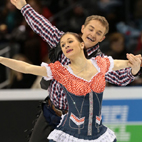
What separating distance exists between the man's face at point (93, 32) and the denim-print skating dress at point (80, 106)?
0.84ft

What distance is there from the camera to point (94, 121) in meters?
2.28

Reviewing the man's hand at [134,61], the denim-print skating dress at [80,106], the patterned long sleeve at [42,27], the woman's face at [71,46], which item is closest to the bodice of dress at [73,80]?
the denim-print skating dress at [80,106]

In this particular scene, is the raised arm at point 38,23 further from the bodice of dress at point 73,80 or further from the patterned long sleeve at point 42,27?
the bodice of dress at point 73,80

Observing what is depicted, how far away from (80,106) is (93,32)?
19.9 inches

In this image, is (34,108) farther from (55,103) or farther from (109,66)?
(109,66)

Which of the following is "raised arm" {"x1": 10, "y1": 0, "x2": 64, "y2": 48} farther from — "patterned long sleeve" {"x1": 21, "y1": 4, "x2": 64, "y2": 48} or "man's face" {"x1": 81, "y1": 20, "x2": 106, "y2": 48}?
"man's face" {"x1": 81, "y1": 20, "x2": 106, "y2": 48}

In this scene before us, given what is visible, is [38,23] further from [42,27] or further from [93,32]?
[93,32]

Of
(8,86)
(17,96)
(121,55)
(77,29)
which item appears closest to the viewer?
(17,96)

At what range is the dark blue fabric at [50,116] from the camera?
2592 millimetres

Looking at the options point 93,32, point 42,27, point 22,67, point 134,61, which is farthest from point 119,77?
point 22,67

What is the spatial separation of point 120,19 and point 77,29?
0.67 m

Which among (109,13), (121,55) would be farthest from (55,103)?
(109,13)

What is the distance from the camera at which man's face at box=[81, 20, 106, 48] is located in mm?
2414

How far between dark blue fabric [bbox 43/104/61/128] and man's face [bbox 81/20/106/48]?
554 millimetres
